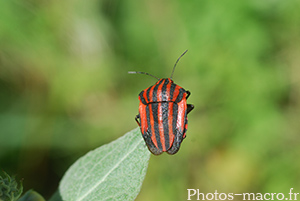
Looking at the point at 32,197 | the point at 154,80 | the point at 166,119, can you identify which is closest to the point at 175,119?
the point at 166,119

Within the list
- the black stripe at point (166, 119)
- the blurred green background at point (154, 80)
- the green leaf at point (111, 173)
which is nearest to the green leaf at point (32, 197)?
the green leaf at point (111, 173)

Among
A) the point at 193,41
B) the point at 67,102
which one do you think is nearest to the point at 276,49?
the point at 193,41

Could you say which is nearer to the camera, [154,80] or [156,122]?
[156,122]

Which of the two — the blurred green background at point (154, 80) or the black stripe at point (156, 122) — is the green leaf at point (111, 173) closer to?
the black stripe at point (156, 122)

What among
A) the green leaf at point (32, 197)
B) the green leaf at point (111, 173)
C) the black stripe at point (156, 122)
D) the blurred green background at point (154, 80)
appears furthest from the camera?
the blurred green background at point (154, 80)

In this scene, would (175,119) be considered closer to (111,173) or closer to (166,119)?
(166,119)

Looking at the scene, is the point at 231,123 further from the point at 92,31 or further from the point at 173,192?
the point at 92,31

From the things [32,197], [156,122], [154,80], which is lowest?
[32,197]
